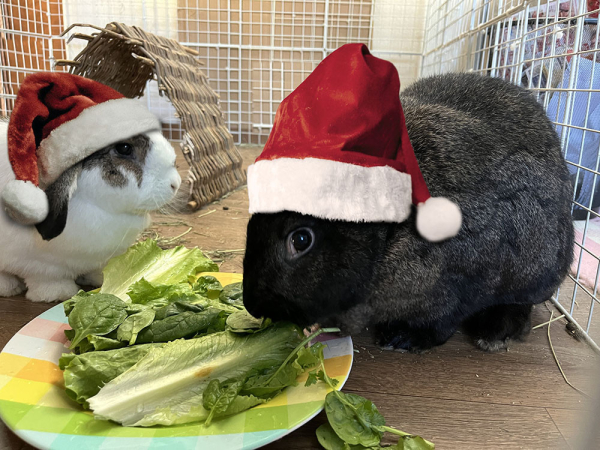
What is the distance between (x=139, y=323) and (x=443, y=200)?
2.58 feet

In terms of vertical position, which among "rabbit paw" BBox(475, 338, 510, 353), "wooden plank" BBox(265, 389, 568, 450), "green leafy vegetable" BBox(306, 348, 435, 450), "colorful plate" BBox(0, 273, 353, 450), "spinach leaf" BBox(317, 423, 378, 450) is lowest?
"wooden plank" BBox(265, 389, 568, 450)

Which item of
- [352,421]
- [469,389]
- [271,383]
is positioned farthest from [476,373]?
[271,383]

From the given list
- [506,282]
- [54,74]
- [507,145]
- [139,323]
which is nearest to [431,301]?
[506,282]

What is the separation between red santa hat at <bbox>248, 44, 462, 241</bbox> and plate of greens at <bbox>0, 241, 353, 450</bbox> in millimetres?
334

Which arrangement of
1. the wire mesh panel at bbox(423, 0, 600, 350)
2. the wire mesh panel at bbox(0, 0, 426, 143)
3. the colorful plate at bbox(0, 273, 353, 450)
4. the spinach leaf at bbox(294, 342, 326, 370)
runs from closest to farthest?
the colorful plate at bbox(0, 273, 353, 450) → the spinach leaf at bbox(294, 342, 326, 370) → the wire mesh panel at bbox(423, 0, 600, 350) → the wire mesh panel at bbox(0, 0, 426, 143)

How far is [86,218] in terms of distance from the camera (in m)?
1.46

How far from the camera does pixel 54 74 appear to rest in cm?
143

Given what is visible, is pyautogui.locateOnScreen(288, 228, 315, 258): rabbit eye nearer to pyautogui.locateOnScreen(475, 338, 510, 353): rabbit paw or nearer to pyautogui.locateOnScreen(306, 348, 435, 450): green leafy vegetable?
pyautogui.locateOnScreen(306, 348, 435, 450): green leafy vegetable

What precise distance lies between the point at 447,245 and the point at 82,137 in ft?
3.60

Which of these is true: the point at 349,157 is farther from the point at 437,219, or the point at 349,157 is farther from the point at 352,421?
the point at 352,421

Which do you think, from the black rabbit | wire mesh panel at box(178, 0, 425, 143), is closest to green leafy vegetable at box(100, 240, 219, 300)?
the black rabbit

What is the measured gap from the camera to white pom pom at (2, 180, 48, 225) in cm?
131

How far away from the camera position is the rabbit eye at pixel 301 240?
1.07m

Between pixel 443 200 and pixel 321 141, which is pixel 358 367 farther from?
pixel 321 141
